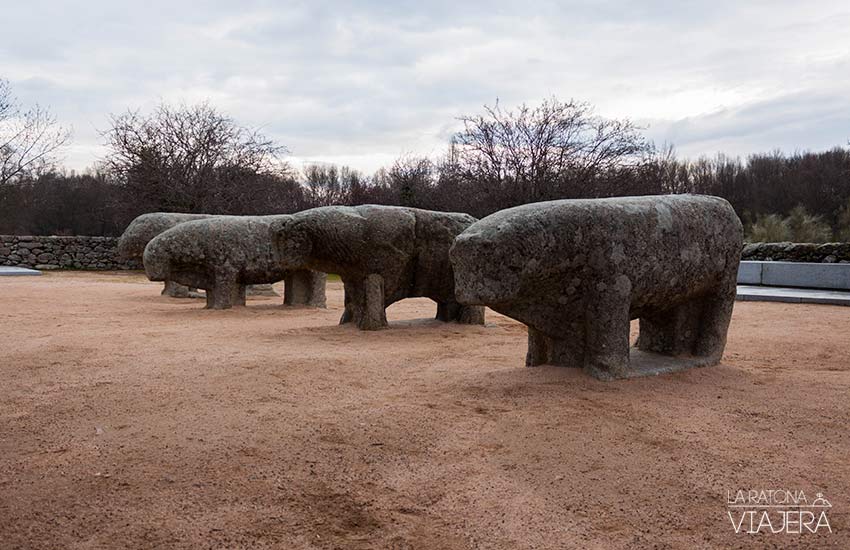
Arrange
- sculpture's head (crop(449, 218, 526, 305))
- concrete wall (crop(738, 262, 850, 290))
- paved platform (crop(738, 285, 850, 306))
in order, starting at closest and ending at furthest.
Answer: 1. sculpture's head (crop(449, 218, 526, 305))
2. paved platform (crop(738, 285, 850, 306))
3. concrete wall (crop(738, 262, 850, 290))

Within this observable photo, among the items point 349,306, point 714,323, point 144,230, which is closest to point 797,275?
point 714,323

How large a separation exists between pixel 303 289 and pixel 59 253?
595 inches

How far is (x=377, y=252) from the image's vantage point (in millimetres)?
7578

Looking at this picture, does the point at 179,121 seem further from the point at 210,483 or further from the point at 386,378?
the point at 210,483

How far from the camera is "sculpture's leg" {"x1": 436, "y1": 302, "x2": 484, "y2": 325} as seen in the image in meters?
8.09

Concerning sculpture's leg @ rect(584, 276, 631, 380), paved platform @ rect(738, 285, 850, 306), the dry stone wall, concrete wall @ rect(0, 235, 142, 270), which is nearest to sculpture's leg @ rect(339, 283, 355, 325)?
sculpture's leg @ rect(584, 276, 631, 380)

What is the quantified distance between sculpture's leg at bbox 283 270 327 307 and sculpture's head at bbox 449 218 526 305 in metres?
6.90

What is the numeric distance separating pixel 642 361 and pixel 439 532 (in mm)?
3003

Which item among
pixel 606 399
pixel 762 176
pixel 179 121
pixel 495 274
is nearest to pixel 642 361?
pixel 606 399

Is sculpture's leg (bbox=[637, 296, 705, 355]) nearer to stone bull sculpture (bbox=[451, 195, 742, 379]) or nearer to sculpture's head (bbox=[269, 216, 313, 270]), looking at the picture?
stone bull sculpture (bbox=[451, 195, 742, 379])

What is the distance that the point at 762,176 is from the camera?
3562 cm

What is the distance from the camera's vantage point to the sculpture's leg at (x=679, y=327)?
5078 mm

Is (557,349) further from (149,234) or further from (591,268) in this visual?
(149,234)

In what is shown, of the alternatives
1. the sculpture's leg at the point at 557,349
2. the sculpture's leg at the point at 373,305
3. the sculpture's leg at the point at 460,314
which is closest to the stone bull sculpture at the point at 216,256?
the sculpture's leg at the point at 373,305
